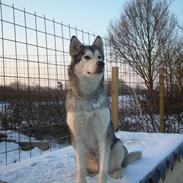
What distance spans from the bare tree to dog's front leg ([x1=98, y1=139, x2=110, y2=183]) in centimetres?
1360

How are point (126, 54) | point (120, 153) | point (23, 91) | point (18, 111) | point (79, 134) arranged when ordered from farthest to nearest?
point (126, 54), point (18, 111), point (23, 91), point (120, 153), point (79, 134)

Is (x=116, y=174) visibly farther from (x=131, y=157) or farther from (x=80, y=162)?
(x=131, y=157)

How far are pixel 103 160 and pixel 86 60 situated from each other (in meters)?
0.79

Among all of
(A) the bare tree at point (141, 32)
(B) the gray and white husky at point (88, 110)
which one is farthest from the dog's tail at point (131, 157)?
(A) the bare tree at point (141, 32)

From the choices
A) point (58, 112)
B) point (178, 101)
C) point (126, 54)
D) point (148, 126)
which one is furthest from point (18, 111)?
point (126, 54)

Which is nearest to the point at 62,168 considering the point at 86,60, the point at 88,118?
the point at 88,118

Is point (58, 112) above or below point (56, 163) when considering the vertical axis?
above

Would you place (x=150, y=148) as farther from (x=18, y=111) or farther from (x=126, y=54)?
(x=126, y=54)

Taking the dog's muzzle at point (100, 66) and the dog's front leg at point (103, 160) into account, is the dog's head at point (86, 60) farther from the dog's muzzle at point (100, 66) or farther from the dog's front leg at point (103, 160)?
the dog's front leg at point (103, 160)

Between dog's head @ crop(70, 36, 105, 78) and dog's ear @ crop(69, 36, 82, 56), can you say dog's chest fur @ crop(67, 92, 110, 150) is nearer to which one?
dog's head @ crop(70, 36, 105, 78)

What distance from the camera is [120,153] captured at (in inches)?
111

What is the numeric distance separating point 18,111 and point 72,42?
3449 millimetres

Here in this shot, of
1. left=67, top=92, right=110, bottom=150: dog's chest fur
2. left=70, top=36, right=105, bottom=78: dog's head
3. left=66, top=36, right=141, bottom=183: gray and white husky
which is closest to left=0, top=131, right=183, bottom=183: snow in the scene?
left=66, top=36, right=141, bottom=183: gray and white husky

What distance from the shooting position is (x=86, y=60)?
2525mm
